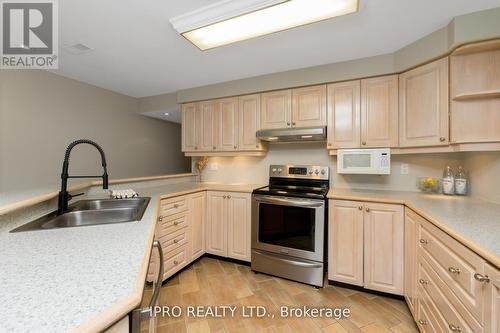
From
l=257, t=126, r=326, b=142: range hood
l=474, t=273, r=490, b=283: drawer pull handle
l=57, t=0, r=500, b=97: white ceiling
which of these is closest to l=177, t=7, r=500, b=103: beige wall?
l=57, t=0, r=500, b=97: white ceiling

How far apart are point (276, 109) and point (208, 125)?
1006mm

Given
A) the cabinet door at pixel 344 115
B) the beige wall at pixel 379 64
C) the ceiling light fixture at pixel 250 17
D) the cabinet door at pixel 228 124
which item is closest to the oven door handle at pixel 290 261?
the cabinet door at pixel 344 115

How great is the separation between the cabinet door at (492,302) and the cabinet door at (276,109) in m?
2.00

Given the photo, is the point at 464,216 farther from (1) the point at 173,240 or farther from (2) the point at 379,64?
(1) the point at 173,240

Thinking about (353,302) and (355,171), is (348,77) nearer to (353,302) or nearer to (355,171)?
(355,171)

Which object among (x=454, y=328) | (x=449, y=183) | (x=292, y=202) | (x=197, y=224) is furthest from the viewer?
(x=197, y=224)

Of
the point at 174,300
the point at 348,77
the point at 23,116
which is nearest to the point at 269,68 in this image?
the point at 348,77

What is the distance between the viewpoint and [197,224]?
101 inches

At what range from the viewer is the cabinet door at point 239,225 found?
8.13ft

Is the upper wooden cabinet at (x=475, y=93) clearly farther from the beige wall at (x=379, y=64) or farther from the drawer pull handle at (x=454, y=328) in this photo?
the drawer pull handle at (x=454, y=328)

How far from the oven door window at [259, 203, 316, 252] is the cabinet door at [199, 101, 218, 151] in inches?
48.2

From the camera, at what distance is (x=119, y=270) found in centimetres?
68

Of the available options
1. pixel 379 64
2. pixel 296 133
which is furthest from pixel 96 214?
pixel 379 64

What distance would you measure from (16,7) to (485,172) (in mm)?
3843
